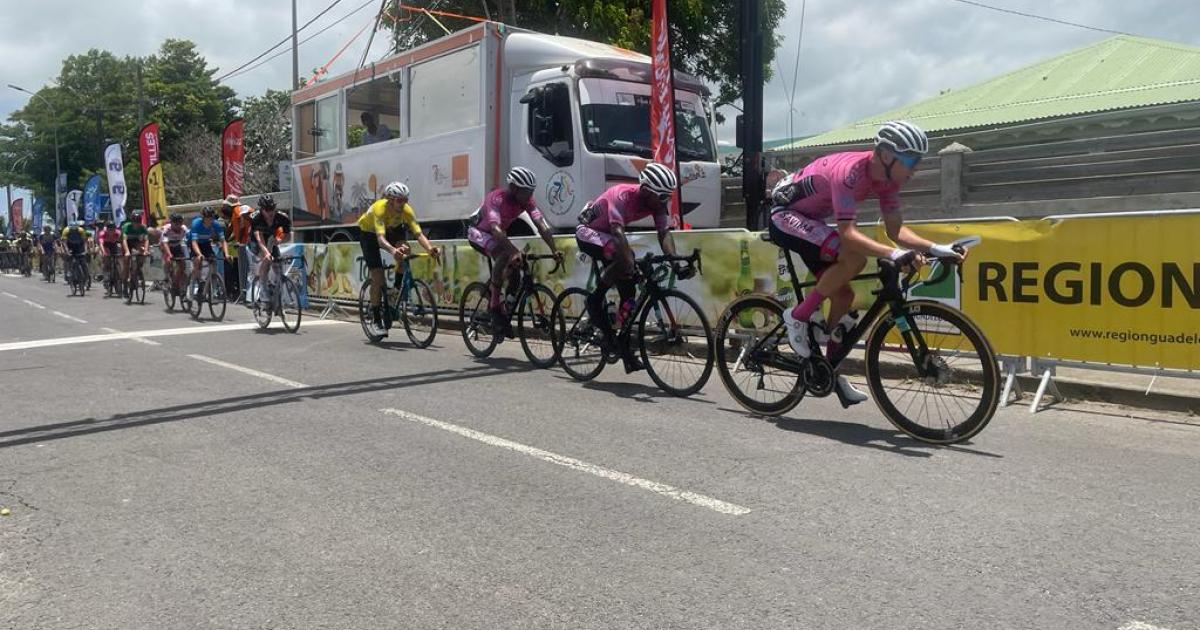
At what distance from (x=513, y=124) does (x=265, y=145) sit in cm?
4151

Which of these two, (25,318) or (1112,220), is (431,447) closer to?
(1112,220)

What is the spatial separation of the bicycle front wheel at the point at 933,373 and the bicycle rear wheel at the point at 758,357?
623mm

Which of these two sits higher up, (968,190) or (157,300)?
(968,190)

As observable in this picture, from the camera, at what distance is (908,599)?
123 inches

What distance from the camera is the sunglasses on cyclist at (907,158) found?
16.8 feet

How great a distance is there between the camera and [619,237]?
729cm

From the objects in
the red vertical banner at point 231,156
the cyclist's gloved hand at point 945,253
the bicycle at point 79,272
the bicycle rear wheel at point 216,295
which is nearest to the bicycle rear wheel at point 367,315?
the bicycle rear wheel at point 216,295

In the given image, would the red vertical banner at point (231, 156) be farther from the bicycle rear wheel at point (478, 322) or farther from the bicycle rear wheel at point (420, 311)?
the bicycle rear wheel at point (478, 322)

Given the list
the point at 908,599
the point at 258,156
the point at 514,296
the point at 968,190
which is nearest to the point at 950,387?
the point at 908,599

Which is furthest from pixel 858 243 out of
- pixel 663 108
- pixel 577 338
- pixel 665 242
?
pixel 663 108

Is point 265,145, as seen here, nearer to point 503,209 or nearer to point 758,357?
point 503,209

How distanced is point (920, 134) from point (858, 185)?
1.46ft

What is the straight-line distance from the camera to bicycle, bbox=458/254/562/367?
8594 millimetres

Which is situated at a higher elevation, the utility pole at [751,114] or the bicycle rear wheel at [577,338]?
the utility pole at [751,114]
